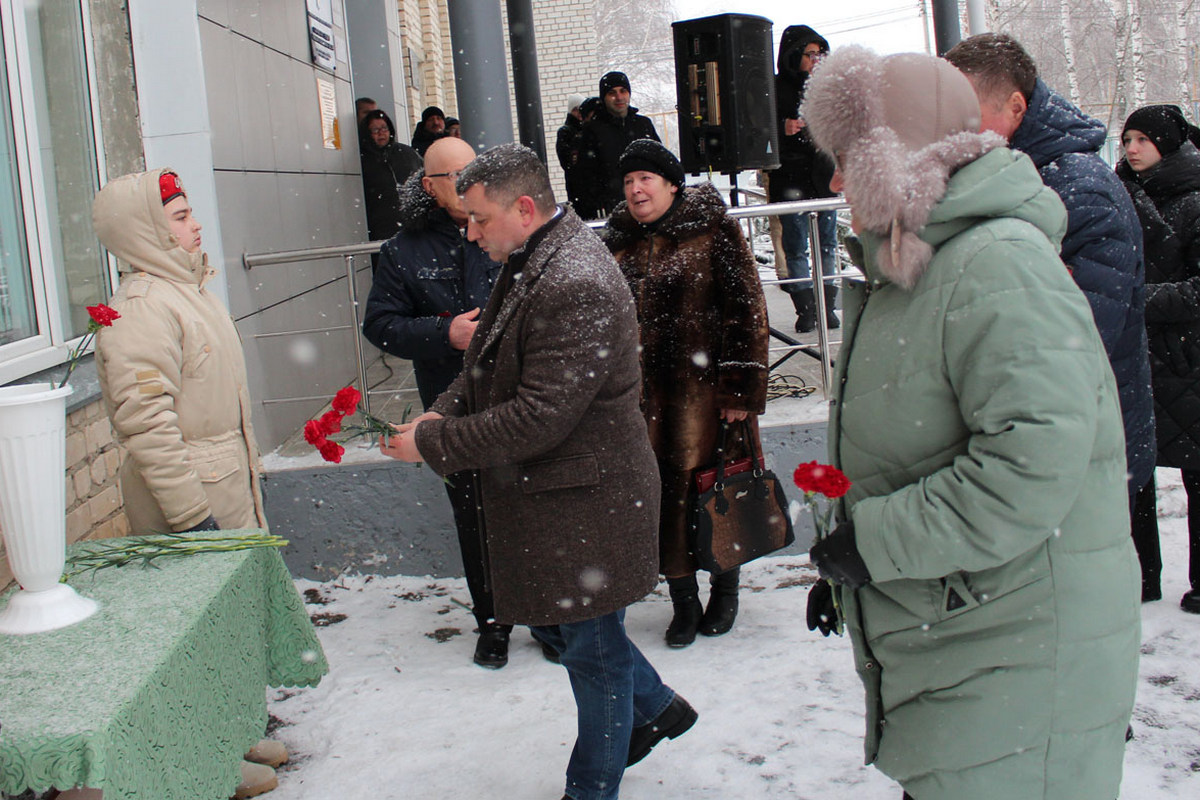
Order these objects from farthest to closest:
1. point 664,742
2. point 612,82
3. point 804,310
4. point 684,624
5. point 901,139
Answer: point 612,82
point 804,310
point 684,624
point 664,742
point 901,139

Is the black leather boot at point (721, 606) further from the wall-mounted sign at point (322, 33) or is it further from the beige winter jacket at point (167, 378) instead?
the wall-mounted sign at point (322, 33)

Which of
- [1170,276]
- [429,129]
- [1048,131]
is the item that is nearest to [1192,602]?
[1170,276]

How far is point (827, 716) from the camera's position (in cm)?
326

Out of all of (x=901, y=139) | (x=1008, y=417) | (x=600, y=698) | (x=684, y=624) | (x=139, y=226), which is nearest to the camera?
(x=1008, y=417)

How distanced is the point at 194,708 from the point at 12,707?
1.31 feet

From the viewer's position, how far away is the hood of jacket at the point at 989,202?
1588mm

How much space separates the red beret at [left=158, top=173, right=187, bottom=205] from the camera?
2854 millimetres

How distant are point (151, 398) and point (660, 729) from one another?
1.54 meters

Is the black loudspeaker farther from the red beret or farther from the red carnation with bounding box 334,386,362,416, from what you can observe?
the red carnation with bounding box 334,386,362,416

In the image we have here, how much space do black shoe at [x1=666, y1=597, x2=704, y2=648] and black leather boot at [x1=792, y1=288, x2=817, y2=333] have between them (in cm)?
372

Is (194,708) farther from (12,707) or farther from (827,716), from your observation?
(827,716)

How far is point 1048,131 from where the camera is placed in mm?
2768

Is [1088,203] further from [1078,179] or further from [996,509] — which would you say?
[996,509]

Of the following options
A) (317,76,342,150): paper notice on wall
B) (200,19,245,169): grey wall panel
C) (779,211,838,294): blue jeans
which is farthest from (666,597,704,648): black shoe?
(317,76,342,150): paper notice on wall
